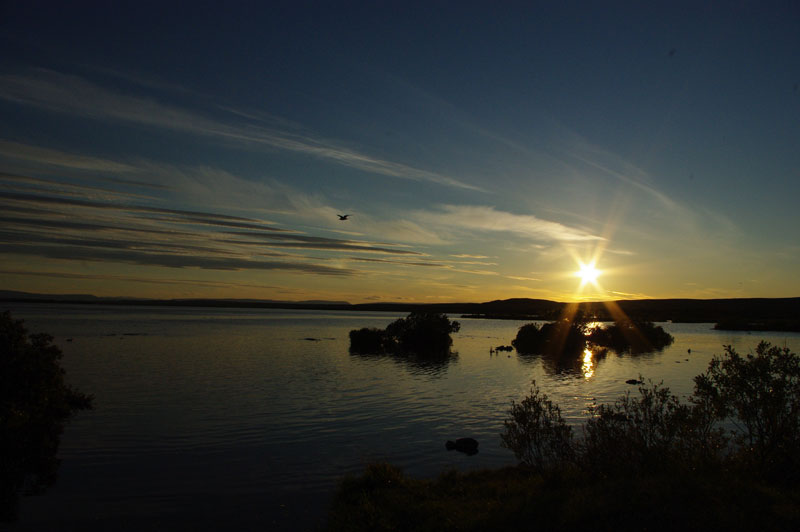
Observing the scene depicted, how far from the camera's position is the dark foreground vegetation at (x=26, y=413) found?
76.2 feet

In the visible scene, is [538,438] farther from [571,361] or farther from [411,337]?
[411,337]

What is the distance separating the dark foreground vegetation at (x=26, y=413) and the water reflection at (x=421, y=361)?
137 feet

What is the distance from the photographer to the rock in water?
93.1ft

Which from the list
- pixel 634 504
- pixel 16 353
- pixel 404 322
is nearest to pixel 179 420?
pixel 16 353

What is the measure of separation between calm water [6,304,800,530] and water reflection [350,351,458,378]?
35.2 inches

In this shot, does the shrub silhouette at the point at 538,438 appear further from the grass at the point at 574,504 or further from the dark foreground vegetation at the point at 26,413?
the dark foreground vegetation at the point at 26,413

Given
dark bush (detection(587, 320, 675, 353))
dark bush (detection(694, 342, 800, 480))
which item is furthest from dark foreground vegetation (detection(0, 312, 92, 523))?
dark bush (detection(587, 320, 675, 353))

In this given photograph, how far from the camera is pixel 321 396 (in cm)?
4606

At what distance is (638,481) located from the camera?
55.5 feet

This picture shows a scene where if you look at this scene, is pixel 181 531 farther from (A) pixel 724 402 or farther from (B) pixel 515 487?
(A) pixel 724 402

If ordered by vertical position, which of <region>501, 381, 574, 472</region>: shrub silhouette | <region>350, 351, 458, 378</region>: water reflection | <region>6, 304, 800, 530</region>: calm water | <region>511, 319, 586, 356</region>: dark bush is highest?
<region>511, 319, 586, 356</region>: dark bush

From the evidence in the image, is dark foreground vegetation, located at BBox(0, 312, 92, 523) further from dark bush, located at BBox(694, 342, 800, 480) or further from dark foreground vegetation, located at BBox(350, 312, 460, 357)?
dark foreground vegetation, located at BBox(350, 312, 460, 357)

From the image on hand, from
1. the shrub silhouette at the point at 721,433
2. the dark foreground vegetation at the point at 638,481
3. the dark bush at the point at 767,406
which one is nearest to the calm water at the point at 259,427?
the dark foreground vegetation at the point at 638,481

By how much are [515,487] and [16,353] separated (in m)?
26.6
